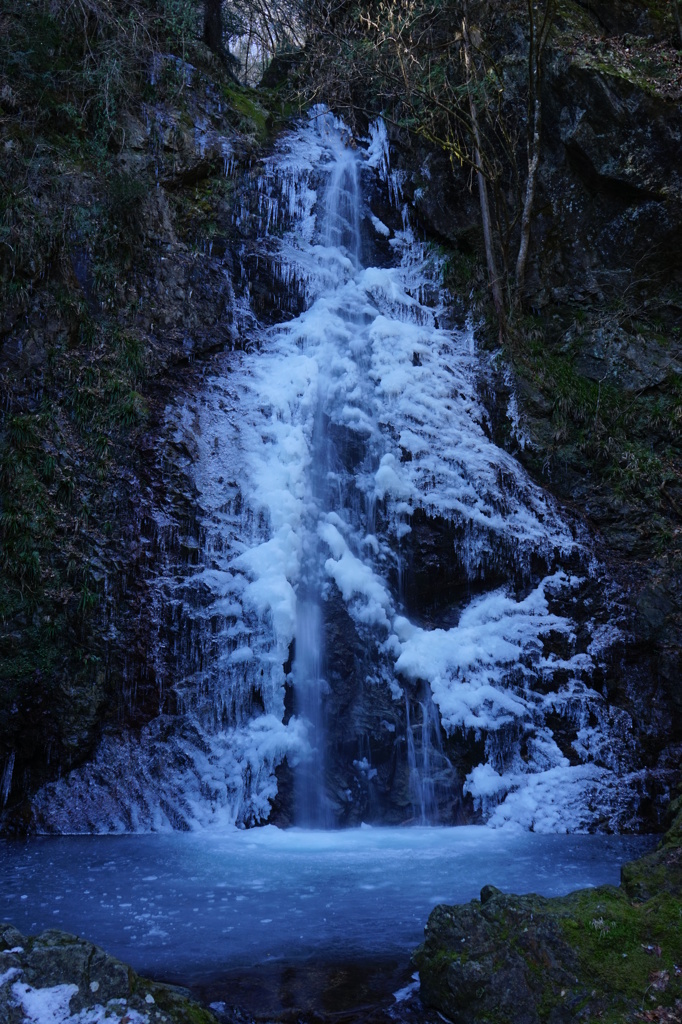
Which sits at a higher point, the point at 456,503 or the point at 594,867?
the point at 456,503

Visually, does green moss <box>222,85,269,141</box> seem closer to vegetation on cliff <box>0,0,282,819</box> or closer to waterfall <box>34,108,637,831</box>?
vegetation on cliff <box>0,0,282,819</box>

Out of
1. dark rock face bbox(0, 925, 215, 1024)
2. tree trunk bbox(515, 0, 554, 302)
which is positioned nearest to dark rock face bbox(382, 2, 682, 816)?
tree trunk bbox(515, 0, 554, 302)

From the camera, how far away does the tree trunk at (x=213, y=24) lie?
1362cm

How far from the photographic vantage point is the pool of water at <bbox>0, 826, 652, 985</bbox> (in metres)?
3.92

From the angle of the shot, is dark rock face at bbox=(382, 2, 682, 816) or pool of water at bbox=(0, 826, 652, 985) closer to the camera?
pool of water at bbox=(0, 826, 652, 985)

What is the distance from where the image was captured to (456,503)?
8.55 m

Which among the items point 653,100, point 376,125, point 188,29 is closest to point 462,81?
point 376,125

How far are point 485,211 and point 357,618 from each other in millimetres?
7081

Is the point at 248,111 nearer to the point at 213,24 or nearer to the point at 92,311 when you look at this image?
the point at 213,24

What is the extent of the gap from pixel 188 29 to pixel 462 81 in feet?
14.4

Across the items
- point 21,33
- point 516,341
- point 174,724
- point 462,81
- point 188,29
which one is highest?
point 188,29

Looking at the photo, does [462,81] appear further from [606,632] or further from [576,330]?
[606,632]

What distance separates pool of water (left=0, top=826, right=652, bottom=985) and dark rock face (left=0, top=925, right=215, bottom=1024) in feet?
2.71

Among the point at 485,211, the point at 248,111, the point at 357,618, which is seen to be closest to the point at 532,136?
the point at 485,211
